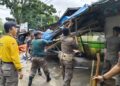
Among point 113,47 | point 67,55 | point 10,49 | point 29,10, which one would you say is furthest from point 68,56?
point 29,10

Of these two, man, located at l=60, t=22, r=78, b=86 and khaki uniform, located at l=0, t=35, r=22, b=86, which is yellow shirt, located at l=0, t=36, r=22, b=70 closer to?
khaki uniform, located at l=0, t=35, r=22, b=86

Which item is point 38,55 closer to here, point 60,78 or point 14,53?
point 60,78

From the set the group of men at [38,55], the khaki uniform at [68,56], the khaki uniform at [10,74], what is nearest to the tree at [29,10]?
the group of men at [38,55]

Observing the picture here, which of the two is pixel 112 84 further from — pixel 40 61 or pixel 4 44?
pixel 4 44

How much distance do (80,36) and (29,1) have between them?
34.4m

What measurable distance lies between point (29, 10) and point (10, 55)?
39.5 meters

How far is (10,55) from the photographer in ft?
24.6

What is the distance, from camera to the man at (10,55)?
743cm

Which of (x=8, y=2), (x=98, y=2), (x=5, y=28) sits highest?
(x=8, y=2)

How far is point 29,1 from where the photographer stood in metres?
46.8

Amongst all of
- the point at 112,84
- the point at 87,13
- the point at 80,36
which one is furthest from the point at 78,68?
the point at 112,84

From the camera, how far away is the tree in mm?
45841

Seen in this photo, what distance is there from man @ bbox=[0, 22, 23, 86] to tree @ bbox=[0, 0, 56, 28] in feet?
125

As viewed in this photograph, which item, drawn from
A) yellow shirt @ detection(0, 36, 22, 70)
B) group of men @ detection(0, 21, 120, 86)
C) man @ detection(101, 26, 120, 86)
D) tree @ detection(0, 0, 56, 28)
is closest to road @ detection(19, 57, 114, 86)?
group of men @ detection(0, 21, 120, 86)
